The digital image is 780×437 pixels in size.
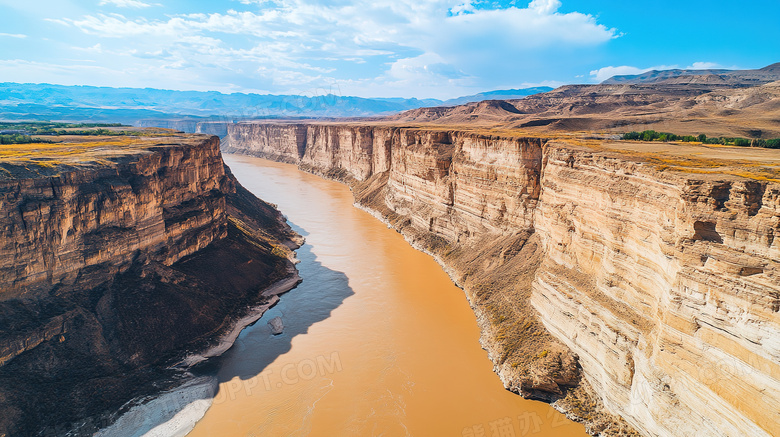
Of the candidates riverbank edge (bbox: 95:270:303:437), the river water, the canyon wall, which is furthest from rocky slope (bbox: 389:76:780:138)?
riverbank edge (bbox: 95:270:303:437)

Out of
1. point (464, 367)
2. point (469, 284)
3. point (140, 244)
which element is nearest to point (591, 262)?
point (464, 367)

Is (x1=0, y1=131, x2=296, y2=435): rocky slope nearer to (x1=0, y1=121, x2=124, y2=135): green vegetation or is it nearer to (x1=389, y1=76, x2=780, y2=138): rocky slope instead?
(x1=0, y1=121, x2=124, y2=135): green vegetation

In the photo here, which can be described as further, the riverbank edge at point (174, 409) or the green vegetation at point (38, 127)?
the green vegetation at point (38, 127)

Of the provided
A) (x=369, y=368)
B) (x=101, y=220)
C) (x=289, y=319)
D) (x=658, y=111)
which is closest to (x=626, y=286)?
(x=369, y=368)

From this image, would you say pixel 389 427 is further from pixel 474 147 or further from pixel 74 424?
pixel 474 147

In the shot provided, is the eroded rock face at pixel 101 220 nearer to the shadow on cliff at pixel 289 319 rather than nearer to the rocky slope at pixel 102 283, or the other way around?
the rocky slope at pixel 102 283

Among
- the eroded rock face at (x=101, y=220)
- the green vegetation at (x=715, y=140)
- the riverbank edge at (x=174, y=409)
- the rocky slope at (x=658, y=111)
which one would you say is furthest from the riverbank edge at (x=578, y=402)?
the rocky slope at (x=658, y=111)

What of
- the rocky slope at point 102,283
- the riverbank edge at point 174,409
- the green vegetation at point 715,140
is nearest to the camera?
the riverbank edge at point 174,409

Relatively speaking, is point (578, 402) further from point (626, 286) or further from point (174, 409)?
point (174, 409)
